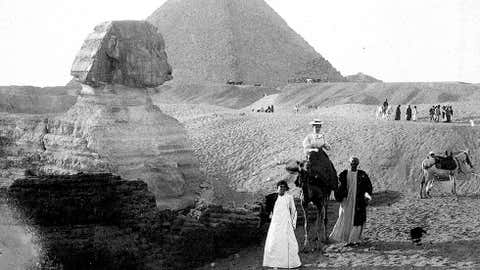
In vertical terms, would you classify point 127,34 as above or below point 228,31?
below

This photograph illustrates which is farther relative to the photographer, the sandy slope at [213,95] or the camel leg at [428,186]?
the sandy slope at [213,95]

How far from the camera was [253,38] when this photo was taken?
3723 inches

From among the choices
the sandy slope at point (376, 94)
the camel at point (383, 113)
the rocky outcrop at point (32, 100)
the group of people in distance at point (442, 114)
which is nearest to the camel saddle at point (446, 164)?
the group of people in distance at point (442, 114)

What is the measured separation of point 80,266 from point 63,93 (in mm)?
40840

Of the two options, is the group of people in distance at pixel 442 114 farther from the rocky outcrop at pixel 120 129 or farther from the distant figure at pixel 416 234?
the distant figure at pixel 416 234

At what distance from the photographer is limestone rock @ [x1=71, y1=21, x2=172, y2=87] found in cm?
1405

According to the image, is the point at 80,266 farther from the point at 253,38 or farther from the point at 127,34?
the point at 253,38

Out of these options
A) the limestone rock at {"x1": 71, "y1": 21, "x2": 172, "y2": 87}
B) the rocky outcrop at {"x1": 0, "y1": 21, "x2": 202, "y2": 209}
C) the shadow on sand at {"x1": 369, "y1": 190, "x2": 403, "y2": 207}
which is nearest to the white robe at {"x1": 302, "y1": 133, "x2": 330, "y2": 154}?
the shadow on sand at {"x1": 369, "y1": 190, "x2": 403, "y2": 207}

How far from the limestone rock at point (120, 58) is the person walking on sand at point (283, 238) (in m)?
6.67

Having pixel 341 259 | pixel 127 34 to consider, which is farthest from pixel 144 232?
pixel 127 34

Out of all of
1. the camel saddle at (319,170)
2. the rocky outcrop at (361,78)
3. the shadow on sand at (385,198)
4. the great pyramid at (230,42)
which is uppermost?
the great pyramid at (230,42)

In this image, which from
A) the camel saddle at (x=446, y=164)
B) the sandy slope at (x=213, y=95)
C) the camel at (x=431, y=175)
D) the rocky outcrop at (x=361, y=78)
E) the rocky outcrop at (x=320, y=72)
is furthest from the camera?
the rocky outcrop at (x=361, y=78)

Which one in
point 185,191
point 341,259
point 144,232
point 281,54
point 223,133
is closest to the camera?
point 341,259

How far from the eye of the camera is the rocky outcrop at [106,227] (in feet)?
28.5
